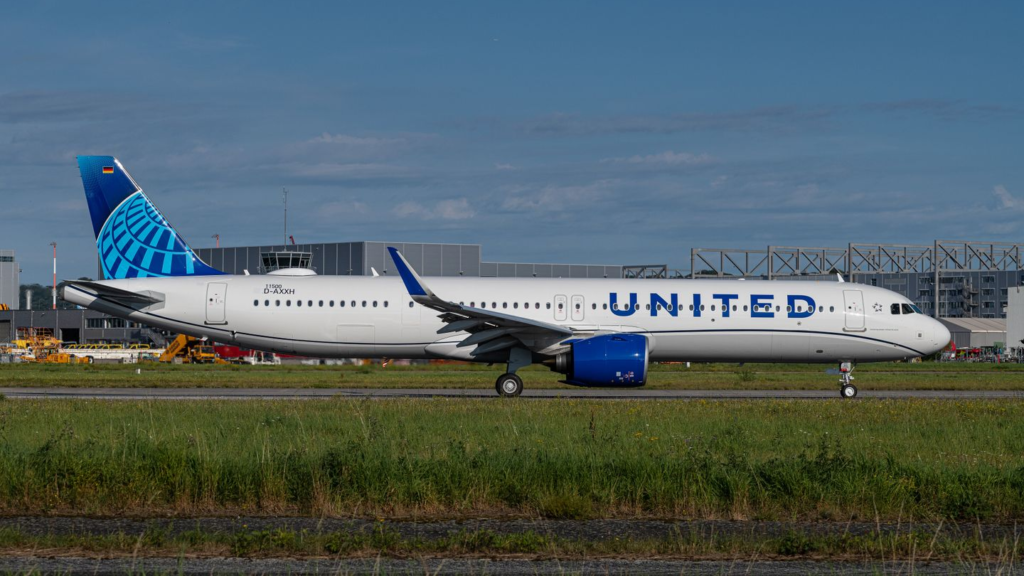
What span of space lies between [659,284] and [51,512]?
67.2 feet

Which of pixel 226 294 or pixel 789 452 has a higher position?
pixel 226 294

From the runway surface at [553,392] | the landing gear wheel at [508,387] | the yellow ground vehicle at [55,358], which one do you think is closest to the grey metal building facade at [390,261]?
the yellow ground vehicle at [55,358]

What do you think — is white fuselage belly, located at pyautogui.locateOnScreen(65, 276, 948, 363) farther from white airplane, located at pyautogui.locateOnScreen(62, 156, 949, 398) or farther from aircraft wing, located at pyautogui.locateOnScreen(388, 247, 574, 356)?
aircraft wing, located at pyautogui.locateOnScreen(388, 247, 574, 356)

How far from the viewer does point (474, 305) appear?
92.7 ft

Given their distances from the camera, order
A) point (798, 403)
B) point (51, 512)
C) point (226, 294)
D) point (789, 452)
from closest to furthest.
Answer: point (51, 512) → point (789, 452) → point (798, 403) → point (226, 294)

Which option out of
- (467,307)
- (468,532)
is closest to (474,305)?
(467,307)

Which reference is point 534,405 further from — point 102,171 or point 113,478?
point 102,171

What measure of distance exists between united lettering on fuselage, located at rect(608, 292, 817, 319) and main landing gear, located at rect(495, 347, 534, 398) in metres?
2.74

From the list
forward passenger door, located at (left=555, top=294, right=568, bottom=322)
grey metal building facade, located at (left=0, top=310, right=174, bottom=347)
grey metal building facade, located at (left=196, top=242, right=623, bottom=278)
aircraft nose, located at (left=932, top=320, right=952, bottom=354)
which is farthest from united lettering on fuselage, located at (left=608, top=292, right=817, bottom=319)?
grey metal building facade, located at (left=0, top=310, right=174, bottom=347)

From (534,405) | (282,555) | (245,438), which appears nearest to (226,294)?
(534,405)

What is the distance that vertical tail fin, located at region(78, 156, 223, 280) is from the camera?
29078 millimetres

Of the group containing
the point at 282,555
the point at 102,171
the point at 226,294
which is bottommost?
the point at 282,555

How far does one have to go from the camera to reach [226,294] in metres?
28.2

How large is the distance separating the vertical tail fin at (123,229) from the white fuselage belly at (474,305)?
29.3 inches
